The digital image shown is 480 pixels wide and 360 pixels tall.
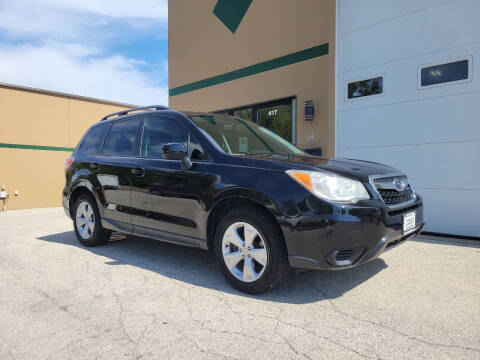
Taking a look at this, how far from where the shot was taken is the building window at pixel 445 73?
5113mm


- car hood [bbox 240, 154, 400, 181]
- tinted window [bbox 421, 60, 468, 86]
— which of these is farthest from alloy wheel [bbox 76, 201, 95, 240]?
tinted window [bbox 421, 60, 468, 86]

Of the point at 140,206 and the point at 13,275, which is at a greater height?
the point at 140,206

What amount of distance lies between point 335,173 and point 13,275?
3.30 meters

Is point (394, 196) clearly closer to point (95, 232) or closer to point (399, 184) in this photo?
point (399, 184)

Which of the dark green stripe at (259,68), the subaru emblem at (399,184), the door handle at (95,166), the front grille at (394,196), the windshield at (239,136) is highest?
the dark green stripe at (259,68)

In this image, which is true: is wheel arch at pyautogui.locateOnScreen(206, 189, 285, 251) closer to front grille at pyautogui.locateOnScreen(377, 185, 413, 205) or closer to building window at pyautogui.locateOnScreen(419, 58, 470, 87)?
front grille at pyautogui.locateOnScreen(377, 185, 413, 205)

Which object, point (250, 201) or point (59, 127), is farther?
point (59, 127)

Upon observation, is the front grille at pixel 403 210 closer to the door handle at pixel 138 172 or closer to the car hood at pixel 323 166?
the car hood at pixel 323 166

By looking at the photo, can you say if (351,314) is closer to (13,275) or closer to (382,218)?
(382,218)

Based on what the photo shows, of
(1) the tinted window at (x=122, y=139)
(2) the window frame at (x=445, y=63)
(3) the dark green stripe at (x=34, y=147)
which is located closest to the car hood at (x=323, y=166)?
(1) the tinted window at (x=122, y=139)

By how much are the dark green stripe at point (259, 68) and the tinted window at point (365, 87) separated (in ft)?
3.37

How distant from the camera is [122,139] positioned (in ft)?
13.9

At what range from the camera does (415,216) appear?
312 cm

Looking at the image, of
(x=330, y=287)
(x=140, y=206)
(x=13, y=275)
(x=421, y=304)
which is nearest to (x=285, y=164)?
(x=330, y=287)
